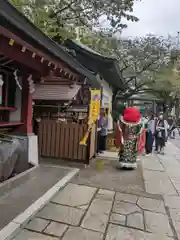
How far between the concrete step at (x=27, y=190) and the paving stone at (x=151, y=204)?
1.72 meters

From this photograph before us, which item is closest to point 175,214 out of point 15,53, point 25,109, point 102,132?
point 15,53

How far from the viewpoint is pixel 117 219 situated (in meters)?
3.41

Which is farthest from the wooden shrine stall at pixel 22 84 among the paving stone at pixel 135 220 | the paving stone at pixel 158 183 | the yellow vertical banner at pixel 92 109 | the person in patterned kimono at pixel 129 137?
the paving stone at pixel 158 183

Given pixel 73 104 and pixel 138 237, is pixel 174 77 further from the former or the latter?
pixel 138 237

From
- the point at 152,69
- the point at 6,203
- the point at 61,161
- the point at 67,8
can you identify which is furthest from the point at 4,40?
the point at 152,69

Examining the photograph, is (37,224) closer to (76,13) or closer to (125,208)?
(125,208)

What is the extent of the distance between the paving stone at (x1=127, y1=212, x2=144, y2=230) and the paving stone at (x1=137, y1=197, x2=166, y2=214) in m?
0.36

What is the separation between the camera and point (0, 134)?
486 centimetres

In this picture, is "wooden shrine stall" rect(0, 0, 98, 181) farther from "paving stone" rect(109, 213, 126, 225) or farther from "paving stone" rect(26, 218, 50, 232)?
"paving stone" rect(109, 213, 126, 225)

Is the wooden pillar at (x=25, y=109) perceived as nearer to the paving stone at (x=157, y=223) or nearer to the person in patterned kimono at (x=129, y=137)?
the person in patterned kimono at (x=129, y=137)

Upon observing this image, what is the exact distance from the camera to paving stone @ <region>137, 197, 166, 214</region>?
12.7 feet

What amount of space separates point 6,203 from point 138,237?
6.64 ft

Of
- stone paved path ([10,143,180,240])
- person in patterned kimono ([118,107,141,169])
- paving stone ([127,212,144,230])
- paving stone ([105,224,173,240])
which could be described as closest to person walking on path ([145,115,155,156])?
person in patterned kimono ([118,107,141,169])

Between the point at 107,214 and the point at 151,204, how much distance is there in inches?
39.0
